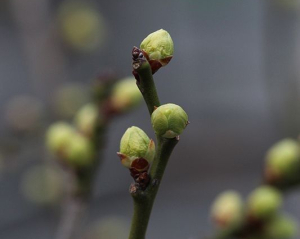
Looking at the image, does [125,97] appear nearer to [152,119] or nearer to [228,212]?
[228,212]

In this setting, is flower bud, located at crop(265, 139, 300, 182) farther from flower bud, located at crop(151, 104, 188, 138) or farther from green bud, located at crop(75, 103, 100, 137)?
flower bud, located at crop(151, 104, 188, 138)

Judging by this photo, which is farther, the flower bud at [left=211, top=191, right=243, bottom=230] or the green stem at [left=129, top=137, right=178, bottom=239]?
the flower bud at [left=211, top=191, right=243, bottom=230]

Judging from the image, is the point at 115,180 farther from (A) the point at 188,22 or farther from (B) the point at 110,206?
(A) the point at 188,22

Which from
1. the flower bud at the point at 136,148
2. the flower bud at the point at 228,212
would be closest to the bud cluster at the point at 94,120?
the flower bud at the point at 228,212

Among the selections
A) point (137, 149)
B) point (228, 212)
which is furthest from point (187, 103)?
point (137, 149)

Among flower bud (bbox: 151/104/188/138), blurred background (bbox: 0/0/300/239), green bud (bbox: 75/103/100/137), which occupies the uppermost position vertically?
blurred background (bbox: 0/0/300/239)

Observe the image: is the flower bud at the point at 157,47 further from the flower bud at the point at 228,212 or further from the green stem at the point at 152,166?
the flower bud at the point at 228,212

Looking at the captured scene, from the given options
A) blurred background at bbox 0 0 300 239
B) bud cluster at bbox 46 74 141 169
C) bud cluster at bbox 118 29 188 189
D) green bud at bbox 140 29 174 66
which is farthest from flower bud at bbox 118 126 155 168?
blurred background at bbox 0 0 300 239
